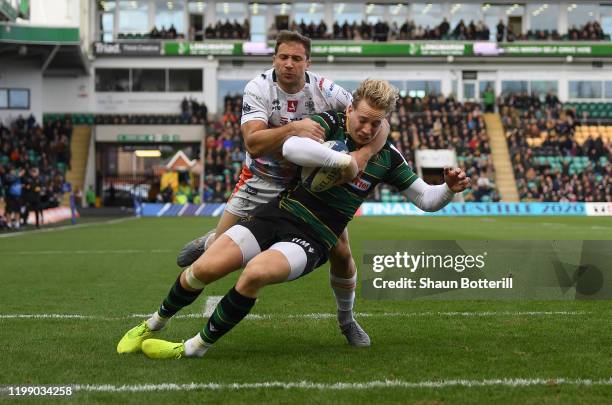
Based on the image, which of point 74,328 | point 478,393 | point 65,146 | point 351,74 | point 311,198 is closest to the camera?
point 478,393

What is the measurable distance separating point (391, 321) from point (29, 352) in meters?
3.14

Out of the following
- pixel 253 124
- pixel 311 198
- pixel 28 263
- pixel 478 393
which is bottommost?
pixel 28 263

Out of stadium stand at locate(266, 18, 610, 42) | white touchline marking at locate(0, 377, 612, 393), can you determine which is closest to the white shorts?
white touchline marking at locate(0, 377, 612, 393)

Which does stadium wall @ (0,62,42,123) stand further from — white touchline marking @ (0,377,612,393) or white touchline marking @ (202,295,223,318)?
white touchline marking @ (0,377,612,393)

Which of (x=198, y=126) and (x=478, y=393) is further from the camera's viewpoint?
(x=198, y=126)

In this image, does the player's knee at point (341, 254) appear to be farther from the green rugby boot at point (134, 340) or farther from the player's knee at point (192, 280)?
the green rugby boot at point (134, 340)

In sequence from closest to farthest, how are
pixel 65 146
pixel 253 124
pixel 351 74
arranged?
1. pixel 253 124
2. pixel 65 146
3. pixel 351 74

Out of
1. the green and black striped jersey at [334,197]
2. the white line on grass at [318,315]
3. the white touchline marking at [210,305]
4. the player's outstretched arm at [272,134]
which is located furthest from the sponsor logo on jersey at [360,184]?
the white touchline marking at [210,305]

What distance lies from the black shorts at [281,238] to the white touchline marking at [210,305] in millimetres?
2381

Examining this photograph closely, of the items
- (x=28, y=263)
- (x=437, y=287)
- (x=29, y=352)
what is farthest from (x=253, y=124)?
(x=28, y=263)

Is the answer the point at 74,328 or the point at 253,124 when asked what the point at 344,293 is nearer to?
the point at 253,124

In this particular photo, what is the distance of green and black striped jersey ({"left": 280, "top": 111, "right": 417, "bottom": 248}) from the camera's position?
19.1 feet

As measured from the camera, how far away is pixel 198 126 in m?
48.6

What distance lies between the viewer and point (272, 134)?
19.2 feet
